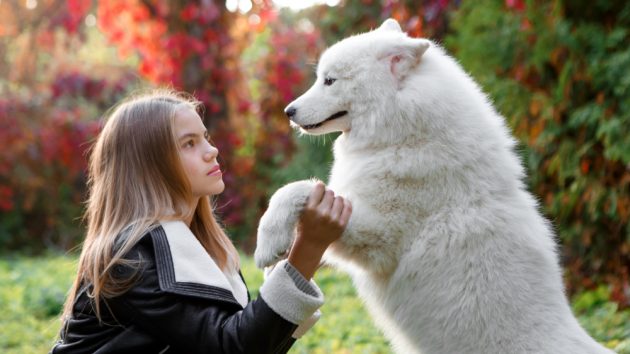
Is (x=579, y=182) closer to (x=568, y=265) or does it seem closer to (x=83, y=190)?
(x=568, y=265)

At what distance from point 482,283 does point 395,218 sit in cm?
38

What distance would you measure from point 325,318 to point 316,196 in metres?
3.73

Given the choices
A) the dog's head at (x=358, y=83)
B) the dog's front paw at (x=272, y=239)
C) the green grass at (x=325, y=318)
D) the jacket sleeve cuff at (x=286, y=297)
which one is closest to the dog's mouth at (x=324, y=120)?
the dog's head at (x=358, y=83)

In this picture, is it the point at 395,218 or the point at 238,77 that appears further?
the point at 238,77

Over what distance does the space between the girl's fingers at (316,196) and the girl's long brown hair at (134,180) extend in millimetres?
485

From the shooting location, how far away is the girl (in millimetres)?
2350

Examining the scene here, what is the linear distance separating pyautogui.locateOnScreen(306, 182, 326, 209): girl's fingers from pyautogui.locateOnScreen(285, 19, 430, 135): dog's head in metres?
0.42

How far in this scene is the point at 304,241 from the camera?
2.44 meters

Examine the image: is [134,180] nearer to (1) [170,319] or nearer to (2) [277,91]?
(1) [170,319]

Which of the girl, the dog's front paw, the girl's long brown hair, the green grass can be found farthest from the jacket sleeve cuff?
the green grass

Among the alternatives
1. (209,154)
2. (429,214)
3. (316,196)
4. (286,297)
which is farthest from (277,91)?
(286,297)

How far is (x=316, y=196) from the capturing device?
8.29 feet

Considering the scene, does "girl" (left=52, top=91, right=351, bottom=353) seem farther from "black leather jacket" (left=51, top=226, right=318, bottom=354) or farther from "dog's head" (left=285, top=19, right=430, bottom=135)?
"dog's head" (left=285, top=19, right=430, bottom=135)

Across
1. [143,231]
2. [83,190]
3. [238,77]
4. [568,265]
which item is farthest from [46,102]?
[143,231]
